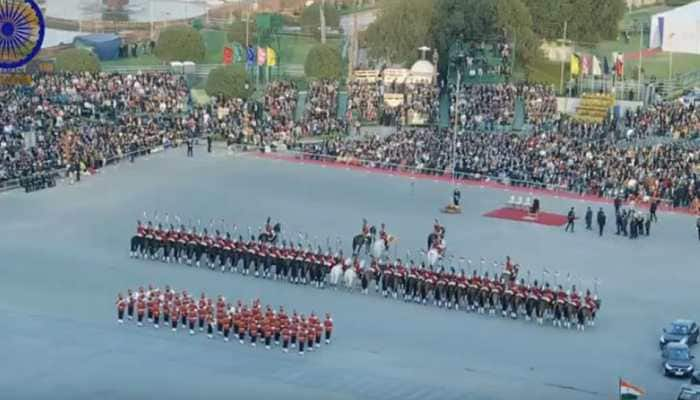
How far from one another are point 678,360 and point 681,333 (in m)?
2.34

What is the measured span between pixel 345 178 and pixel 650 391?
92.1 ft

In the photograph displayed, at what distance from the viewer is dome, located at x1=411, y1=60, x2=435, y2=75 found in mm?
76250

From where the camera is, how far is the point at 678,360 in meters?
35.3

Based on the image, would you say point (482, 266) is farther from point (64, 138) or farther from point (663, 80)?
point (663, 80)

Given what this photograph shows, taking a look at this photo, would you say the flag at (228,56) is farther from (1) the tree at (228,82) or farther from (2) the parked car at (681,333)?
(2) the parked car at (681,333)

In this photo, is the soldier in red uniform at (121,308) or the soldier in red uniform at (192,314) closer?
the soldier in red uniform at (192,314)

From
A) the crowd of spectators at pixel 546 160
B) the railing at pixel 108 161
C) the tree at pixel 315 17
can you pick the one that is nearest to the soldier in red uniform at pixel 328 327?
the crowd of spectators at pixel 546 160

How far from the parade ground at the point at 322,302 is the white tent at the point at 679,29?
67.0ft

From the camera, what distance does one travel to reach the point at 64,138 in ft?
201

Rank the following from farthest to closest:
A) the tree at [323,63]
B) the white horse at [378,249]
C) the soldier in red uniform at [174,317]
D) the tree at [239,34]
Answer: the tree at [239,34]
the tree at [323,63]
the white horse at [378,249]
the soldier in red uniform at [174,317]

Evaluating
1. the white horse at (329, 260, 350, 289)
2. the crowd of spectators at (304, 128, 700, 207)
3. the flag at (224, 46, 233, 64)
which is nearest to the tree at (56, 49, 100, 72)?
the flag at (224, 46, 233, 64)

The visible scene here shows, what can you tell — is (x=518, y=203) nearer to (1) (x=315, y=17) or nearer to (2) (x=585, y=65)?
(2) (x=585, y=65)

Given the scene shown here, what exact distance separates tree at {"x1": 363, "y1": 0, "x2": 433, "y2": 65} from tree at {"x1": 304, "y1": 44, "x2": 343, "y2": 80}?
4159 millimetres

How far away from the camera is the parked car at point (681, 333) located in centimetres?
3728
